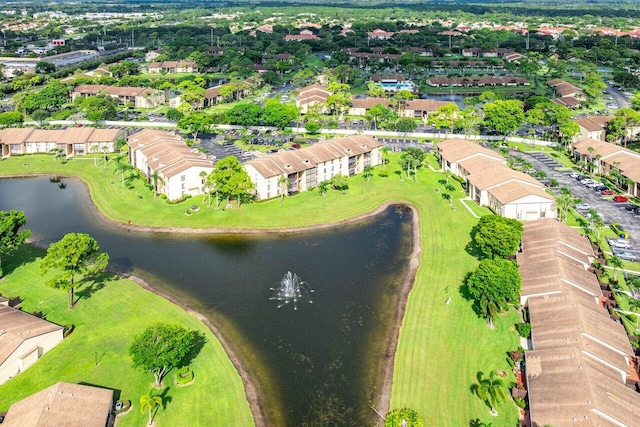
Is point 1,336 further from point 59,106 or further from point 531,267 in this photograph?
point 59,106

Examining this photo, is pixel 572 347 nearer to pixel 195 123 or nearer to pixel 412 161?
pixel 412 161

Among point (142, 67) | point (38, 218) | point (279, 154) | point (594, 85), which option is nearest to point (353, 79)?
point (594, 85)

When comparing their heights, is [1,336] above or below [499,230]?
below

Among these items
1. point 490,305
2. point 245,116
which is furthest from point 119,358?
point 245,116

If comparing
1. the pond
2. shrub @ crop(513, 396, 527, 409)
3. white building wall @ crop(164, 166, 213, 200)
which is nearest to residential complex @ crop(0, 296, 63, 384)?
the pond

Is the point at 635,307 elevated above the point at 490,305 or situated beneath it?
situated beneath

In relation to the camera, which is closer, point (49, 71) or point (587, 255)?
point (587, 255)
